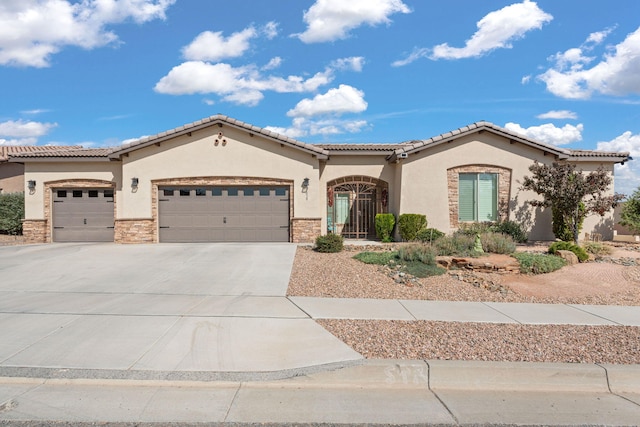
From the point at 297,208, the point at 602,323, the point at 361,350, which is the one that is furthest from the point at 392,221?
the point at 361,350

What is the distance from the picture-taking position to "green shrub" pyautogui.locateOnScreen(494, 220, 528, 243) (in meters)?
15.8

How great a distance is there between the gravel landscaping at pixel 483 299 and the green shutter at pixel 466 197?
4930 mm

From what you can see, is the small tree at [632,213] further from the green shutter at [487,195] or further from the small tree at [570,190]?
the green shutter at [487,195]

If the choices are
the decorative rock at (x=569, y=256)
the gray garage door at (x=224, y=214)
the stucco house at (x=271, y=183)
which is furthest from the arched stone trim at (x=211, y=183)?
the decorative rock at (x=569, y=256)

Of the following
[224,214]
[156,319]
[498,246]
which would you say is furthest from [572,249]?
[224,214]

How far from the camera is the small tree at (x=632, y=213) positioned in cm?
1730

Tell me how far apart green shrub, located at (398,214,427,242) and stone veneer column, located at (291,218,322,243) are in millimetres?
3224

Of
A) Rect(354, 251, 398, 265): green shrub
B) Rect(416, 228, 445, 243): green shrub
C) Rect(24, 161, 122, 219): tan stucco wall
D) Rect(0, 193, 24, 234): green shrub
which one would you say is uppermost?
Rect(24, 161, 122, 219): tan stucco wall

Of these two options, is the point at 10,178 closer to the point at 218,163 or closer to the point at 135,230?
the point at 135,230

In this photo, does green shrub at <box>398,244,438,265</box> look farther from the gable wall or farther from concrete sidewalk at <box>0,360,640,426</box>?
concrete sidewalk at <box>0,360,640,426</box>

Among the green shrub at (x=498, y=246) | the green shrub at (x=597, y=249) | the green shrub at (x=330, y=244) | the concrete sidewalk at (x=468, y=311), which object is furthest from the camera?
the green shrub at (x=330, y=244)

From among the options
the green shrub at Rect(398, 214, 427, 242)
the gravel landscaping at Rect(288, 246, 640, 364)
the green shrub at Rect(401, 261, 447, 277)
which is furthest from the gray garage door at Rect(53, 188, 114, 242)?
the green shrub at Rect(401, 261, 447, 277)

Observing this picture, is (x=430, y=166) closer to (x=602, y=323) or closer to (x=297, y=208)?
(x=297, y=208)

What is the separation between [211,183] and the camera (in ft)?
53.9
